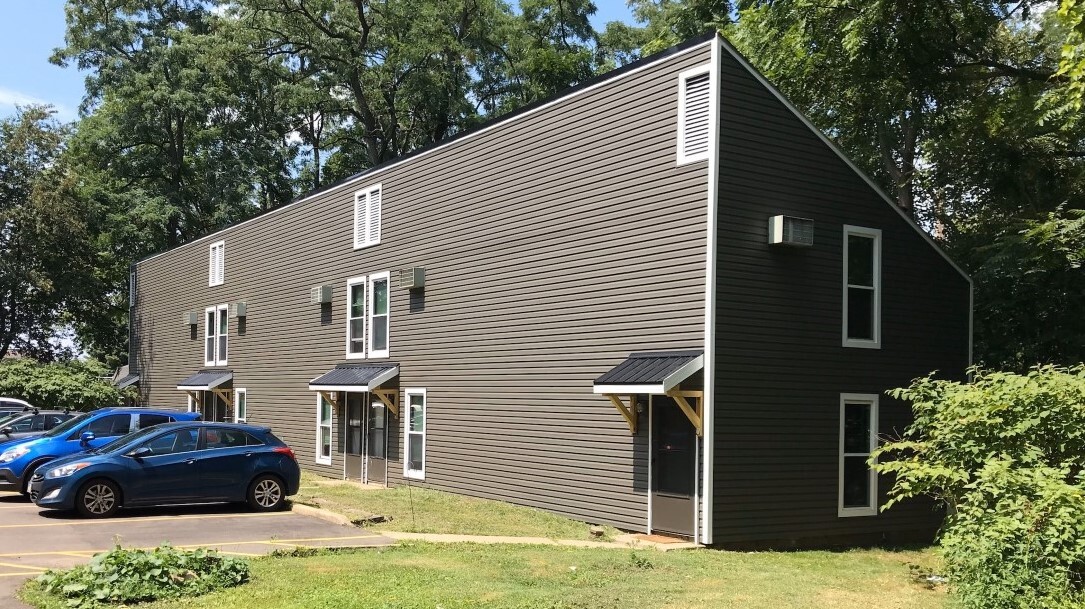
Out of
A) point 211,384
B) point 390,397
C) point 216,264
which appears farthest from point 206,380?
point 390,397

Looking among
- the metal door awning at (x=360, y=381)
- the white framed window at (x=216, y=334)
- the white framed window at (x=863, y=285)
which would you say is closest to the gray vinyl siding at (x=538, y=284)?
the metal door awning at (x=360, y=381)

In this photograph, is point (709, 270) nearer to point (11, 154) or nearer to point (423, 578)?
point (423, 578)

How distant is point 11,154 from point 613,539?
127ft

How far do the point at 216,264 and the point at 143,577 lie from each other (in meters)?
22.6

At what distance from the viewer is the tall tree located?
139ft

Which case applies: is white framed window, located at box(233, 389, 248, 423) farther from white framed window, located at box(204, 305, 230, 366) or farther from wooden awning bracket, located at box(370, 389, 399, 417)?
wooden awning bracket, located at box(370, 389, 399, 417)

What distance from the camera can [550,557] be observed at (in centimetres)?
1220

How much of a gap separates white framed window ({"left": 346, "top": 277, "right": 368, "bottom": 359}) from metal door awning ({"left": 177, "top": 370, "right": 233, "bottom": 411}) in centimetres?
705

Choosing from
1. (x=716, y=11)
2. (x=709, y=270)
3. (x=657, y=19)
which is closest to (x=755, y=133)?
(x=709, y=270)

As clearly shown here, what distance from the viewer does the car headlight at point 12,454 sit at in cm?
1791

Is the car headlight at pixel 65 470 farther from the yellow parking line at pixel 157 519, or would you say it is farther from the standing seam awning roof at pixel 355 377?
the standing seam awning roof at pixel 355 377

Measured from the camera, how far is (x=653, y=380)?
14055mm

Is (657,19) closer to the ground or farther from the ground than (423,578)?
farther from the ground

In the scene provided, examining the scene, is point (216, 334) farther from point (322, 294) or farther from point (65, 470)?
point (65, 470)
